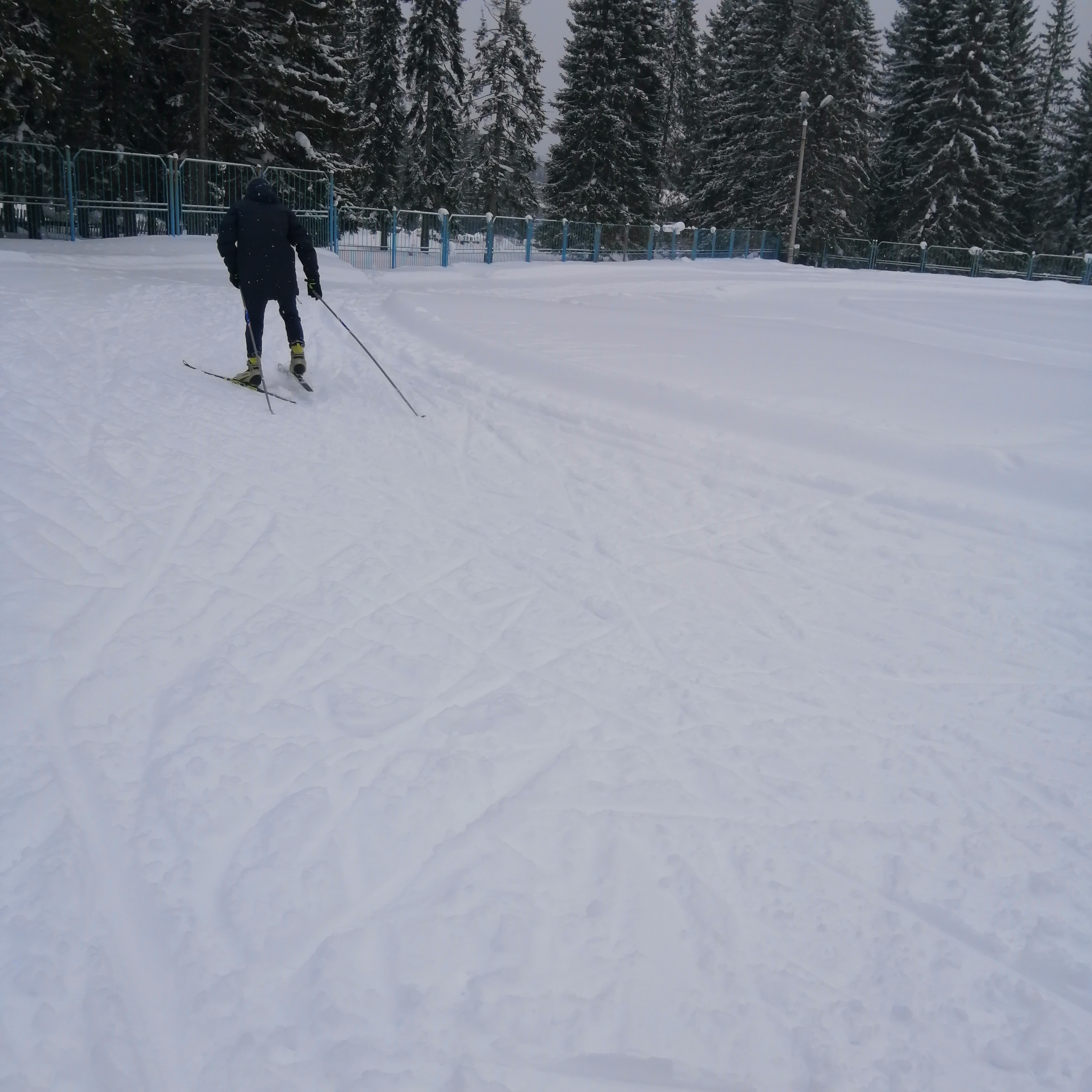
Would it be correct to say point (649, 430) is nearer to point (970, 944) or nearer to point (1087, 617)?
point (1087, 617)

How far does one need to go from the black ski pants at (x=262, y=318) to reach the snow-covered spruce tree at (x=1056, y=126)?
165 ft

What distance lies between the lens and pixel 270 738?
3.40m

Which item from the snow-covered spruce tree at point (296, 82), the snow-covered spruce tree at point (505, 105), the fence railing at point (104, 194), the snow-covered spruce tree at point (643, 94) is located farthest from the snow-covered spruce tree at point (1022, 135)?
the fence railing at point (104, 194)

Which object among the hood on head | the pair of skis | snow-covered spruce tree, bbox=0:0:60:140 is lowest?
the pair of skis

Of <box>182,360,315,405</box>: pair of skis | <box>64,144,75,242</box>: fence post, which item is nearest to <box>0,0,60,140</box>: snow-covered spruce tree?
<box>64,144,75,242</box>: fence post

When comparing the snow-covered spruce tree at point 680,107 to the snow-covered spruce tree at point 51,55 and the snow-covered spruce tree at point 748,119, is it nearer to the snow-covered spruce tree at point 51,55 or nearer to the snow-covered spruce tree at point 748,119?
the snow-covered spruce tree at point 748,119

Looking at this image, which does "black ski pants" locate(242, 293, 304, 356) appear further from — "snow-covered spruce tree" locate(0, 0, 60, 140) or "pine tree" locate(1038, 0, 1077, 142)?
"pine tree" locate(1038, 0, 1077, 142)

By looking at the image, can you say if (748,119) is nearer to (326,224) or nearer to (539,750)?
(326,224)

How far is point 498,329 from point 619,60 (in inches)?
1244

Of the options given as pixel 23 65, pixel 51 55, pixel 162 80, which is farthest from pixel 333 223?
pixel 162 80

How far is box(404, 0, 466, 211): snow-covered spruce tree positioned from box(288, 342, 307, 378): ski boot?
99.4 ft

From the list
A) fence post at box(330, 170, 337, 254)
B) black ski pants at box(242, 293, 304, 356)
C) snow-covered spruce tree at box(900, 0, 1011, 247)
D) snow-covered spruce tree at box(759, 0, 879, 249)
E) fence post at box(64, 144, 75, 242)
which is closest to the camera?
black ski pants at box(242, 293, 304, 356)

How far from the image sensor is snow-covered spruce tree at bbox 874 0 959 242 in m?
43.5

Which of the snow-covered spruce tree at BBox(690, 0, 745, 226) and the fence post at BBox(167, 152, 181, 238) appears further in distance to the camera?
the snow-covered spruce tree at BBox(690, 0, 745, 226)
